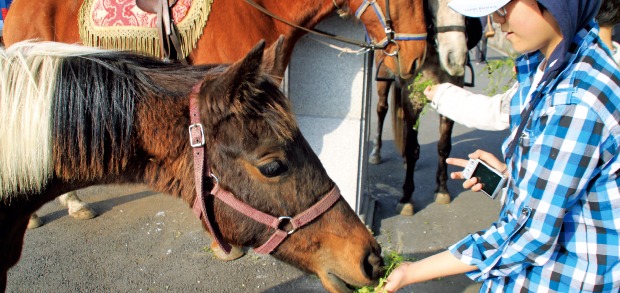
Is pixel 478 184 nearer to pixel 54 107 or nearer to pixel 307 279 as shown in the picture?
pixel 54 107

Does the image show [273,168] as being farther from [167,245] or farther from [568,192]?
[167,245]

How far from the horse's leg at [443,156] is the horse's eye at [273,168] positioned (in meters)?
3.05

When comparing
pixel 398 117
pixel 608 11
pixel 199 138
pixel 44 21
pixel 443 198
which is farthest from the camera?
pixel 398 117

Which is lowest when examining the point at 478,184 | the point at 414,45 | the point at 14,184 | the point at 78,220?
the point at 78,220

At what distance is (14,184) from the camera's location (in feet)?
4.25

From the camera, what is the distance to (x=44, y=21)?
3.55m

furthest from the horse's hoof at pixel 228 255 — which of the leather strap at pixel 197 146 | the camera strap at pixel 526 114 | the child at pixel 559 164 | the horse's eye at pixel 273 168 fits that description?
the camera strap at pixel 526 114

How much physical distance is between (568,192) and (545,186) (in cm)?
6

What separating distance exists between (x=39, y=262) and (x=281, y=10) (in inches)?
113

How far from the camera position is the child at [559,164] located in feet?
3.63

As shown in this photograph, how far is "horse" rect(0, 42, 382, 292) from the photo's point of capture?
129cm

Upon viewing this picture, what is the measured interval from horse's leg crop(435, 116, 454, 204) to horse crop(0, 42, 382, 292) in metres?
2.81

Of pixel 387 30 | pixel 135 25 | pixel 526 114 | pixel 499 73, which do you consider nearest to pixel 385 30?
pixel 387 30

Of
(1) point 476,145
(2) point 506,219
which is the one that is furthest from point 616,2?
(1) point 476,145
